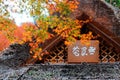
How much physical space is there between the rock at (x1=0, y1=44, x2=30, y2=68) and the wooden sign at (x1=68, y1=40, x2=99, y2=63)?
1.42 metres

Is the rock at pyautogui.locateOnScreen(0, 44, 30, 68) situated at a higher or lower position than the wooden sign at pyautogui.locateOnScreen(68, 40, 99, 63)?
higher

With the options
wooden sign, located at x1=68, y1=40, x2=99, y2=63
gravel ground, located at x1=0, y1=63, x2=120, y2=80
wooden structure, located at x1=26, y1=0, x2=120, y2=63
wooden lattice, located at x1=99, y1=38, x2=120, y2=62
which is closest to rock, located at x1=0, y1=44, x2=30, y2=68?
gravel ground, located at x1=0, y1=63, x2=120, y2=80

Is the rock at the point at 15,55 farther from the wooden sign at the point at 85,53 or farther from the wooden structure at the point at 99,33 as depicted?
the wooden sign at the point at 85,53

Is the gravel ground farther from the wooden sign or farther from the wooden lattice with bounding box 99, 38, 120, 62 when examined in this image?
the wooden lattice with bounding box 99, 38, 120, 62

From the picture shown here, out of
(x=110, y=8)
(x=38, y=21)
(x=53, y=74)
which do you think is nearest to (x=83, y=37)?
(x=110, y=8)

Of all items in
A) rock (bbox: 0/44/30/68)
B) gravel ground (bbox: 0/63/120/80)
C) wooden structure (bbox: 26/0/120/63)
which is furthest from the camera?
wooden structure (bbox: 26/0/120/63)

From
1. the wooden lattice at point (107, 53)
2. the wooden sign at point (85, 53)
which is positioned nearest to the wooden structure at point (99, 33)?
the wooden lattice at point (107, 53)

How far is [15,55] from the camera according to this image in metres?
6.97

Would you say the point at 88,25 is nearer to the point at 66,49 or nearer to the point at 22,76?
the point at 66,49

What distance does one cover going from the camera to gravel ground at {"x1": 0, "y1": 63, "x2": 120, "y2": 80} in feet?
17.5

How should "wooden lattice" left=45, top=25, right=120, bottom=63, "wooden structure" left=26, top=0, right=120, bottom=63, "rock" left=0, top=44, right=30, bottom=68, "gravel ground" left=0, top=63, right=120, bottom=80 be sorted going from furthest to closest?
"wooden lattice" left=45, top=25, right=120, bottom=63, "wooden structure" left=26, top=0, right=120, bottom=63, "rock" left=0, top=44, right=30, bottom=68, "gravel ground" left=0, top=63, right=120, bottom=80

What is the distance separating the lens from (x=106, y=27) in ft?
26.4

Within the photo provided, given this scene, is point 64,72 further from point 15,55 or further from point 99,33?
point 99,33

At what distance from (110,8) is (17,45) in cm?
285
